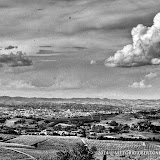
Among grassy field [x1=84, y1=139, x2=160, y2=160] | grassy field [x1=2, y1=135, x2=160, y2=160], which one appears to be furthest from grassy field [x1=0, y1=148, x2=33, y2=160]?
grassy field [x1=84, y1=139, x2=160, y2=160]

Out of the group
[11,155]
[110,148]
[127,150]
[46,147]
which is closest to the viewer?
[11,155]

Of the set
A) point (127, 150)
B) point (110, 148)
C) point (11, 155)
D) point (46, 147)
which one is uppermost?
point (11, 155)

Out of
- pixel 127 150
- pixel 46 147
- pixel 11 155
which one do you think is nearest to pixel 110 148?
pixel 127 150

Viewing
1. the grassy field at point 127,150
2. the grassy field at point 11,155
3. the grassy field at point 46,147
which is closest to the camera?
the grassy field at point 11,155

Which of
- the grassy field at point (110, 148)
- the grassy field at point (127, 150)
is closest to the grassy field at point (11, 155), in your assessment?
the grassy field at point (110, 148)

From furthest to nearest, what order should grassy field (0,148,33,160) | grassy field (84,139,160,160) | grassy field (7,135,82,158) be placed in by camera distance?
1. grassy field (7,135,82,158)
2. grassy field (84,139,160,160)
3. grassy field (0,148,33,160)

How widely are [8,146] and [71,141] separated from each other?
3843cm

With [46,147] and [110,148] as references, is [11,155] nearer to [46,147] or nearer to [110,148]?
[46,147]

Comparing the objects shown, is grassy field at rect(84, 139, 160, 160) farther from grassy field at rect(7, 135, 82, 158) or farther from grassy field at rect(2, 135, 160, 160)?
grassy field at rect(7, 135, 82, 158)

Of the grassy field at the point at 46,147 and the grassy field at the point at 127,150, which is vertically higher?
the grassy field at the point at 46,147

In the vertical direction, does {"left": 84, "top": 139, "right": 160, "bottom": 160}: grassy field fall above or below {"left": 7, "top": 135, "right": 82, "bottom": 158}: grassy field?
below

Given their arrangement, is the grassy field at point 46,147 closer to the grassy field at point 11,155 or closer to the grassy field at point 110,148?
the grassy field at point 110,148

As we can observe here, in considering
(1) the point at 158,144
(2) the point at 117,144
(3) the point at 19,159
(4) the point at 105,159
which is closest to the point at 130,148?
(2) the point at 117,144

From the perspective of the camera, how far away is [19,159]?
141250mm
